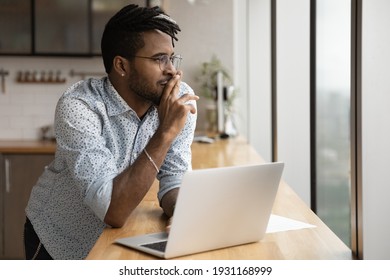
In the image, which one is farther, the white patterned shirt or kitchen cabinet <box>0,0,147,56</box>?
kitchen cabinet <box>0,0,147,56</box>

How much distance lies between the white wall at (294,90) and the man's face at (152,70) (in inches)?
72.8

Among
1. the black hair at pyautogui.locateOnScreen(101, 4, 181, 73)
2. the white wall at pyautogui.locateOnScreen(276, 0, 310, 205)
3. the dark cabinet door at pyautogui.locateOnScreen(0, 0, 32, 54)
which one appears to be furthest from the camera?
the dark cabinet door at pyautogui.locateOnScreen(0, 0, 32, 54)

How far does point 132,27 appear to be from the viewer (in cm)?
174

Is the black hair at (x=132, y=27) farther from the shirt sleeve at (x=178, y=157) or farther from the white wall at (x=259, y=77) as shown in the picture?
the white wall at (x=259, y=77)

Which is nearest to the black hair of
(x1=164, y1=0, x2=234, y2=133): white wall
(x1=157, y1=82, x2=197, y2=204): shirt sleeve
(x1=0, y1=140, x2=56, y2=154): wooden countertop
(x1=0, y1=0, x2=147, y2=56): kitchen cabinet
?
(x1=157, y1=82, x2=197, y2=204): shirt sleeve

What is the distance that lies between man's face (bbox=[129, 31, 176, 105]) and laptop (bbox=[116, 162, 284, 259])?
1.36 feet

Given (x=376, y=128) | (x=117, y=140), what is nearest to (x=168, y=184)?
(x=117, y=140)

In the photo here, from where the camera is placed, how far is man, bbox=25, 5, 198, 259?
1640mm

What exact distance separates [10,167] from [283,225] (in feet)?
10.2

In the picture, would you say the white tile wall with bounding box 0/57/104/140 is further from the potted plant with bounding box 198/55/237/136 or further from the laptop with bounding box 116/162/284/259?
the laptop with bounding box 116/162/284/259

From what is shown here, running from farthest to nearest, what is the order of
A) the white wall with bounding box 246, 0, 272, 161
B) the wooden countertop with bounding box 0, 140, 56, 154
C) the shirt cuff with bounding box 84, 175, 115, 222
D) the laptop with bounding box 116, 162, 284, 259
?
1. the white wall with bounding box 246, 0, 272, 161
2. the wooden countertop with bounding box 0, 140, 56, 154
3. the shirt cuff with bounding box 84, 175, 115, 222
4. the laptop with bounding box 116, 162, 284, 259

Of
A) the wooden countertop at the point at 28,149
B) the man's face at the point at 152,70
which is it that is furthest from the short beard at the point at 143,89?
the wooden countertop at the point at 28,149

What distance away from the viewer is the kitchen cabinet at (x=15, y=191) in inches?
178
